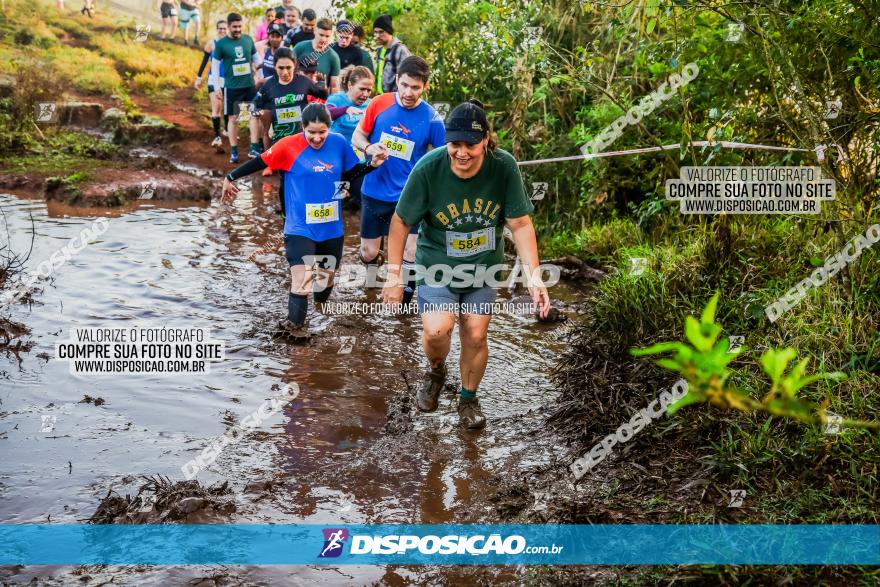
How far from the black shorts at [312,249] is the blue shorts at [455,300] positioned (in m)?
1.94

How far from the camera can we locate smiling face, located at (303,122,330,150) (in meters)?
6.94

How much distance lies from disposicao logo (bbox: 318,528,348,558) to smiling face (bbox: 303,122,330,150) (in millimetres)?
3690

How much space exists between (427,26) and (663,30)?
541cm

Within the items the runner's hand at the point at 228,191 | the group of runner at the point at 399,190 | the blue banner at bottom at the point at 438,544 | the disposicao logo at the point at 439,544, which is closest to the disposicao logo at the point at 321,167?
the group of runner at the point at 399,190

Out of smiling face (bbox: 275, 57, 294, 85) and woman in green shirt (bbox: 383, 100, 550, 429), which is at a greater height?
smiling face (bbox: 275, 57, 294, 85)

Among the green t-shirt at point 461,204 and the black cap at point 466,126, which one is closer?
the black cap at point 466,126

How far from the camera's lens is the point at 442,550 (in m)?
4.15

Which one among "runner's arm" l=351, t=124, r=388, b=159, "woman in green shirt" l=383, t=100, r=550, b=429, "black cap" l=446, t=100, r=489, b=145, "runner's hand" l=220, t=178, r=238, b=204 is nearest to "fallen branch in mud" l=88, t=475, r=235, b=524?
"woman in green shirt" l=383, t=100, r=550, b=429

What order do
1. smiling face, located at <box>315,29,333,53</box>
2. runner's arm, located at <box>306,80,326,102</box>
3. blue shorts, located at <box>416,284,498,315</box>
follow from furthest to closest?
smiling face, located at <box>315,29,333,53</box>
runner's arm, located at <box>306,80,326,102</box>
blue shorts, located at <box>416,284,498,315</box>

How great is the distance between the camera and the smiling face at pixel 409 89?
706 cm

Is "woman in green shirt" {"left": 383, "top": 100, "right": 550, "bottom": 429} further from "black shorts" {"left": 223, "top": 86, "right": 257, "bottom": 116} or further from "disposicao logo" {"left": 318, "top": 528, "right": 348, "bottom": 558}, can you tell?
"black shorts" {"left": 223, "top": 86, "right": 257, "bottom": 116}

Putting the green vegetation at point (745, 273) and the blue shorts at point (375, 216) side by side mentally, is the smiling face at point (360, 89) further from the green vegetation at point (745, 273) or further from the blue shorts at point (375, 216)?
the green vegetation at point (745, 273)

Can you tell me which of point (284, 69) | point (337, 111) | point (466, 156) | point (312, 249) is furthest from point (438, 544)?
point (284, 69)

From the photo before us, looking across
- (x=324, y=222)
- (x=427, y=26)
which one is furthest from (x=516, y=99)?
(x=324, y=222)
